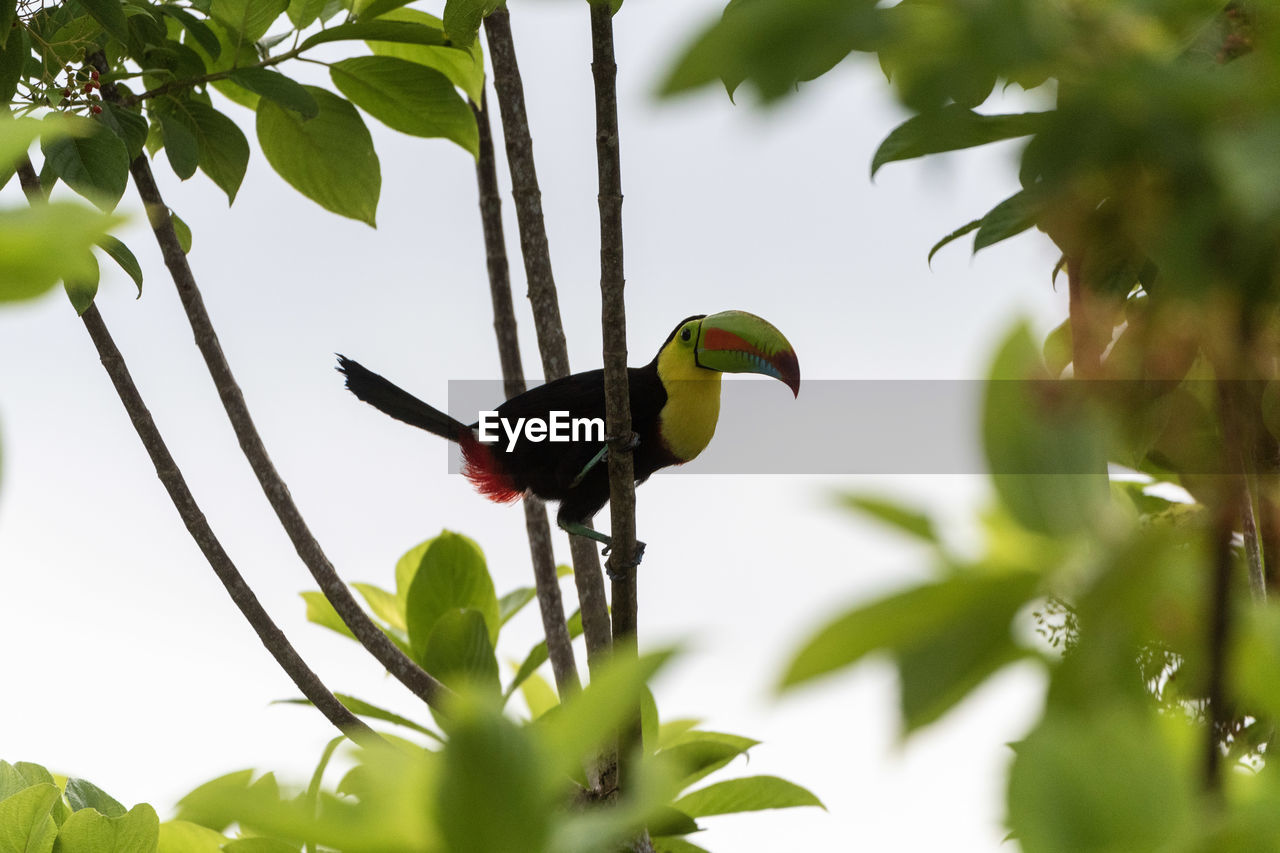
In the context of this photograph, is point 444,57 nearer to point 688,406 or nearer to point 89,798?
point 688,406

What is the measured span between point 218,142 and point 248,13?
159 mm

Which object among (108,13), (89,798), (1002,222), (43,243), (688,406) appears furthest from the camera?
(688,406)

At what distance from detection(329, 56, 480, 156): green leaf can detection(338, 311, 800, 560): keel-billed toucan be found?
415 mm

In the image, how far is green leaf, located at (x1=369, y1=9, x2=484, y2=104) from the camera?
1.48 metres

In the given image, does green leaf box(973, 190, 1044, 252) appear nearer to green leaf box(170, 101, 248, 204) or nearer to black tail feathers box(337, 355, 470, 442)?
green leaf box(170, 101, 248, 204)

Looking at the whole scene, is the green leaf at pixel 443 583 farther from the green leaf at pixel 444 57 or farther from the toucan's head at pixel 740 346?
the green leaf at pixel 444 57

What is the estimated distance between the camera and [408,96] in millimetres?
1386

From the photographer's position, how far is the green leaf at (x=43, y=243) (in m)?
0.18

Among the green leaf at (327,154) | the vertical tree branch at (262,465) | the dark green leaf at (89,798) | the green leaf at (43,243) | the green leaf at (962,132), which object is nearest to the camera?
the green leaf at (43,243)

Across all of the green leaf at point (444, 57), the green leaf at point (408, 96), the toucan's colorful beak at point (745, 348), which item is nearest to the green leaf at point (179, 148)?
the green leaf at point (408, 96)

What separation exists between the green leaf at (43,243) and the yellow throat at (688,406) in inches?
65.1

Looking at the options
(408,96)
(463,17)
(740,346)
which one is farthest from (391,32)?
(740,346)

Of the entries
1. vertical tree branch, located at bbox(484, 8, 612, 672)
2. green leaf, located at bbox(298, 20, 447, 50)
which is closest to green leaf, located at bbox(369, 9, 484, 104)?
vertical tree branch, located at bbox(484, 8, 612, 672)

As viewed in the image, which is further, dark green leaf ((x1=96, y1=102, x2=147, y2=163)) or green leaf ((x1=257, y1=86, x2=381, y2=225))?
green leaf ((x1=257, y1=86, x2=381, y2=225))
